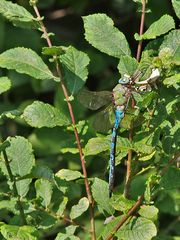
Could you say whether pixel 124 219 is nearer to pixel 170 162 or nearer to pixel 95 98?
pixel 170 162

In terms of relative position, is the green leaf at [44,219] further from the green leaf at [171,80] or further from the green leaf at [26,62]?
the green leaf at [171,80]

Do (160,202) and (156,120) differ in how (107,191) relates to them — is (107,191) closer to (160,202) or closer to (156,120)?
(156,120)

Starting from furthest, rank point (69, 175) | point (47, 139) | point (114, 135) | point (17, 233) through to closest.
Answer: point (47, 139)
point (69, 175)
point (114, 135)
point (17, 233)

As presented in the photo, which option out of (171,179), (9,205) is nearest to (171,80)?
(171,179)

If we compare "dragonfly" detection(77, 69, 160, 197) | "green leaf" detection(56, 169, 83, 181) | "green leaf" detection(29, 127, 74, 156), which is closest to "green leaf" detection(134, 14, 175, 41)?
"dragonfly" detection(77, 69, 160, 197)

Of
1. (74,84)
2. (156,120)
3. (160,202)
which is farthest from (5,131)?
(156,120)
